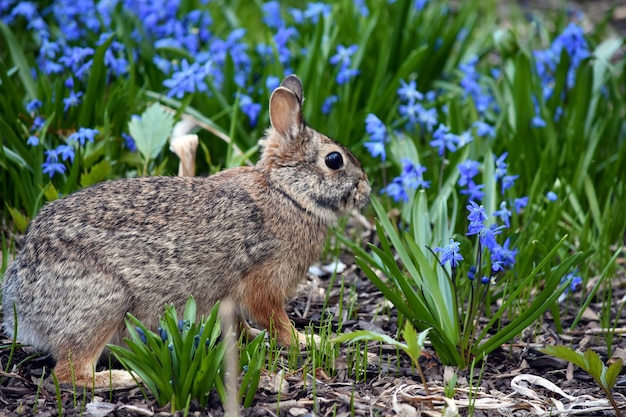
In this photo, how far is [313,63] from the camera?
7254 mm

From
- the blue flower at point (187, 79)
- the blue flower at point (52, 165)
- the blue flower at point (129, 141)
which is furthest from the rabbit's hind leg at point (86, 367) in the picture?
the blue flower at point (187, 79)

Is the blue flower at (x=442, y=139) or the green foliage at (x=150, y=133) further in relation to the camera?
the green foliage at (x=150, y=133)

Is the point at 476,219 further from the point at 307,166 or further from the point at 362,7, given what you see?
the point at 362,7

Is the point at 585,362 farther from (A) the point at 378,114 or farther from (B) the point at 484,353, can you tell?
(A) the point at 378,114

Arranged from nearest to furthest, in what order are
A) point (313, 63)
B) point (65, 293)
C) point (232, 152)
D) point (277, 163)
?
1. point (65, 293)
2. point (277, 163)
3. point (232, 152)
4. point (313, 63)

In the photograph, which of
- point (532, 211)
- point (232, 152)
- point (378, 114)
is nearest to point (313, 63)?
point (378, 114)

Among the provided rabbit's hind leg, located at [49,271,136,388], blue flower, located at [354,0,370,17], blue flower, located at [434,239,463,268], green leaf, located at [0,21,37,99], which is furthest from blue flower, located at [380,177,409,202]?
blue flower, located at [354,0,370,17]

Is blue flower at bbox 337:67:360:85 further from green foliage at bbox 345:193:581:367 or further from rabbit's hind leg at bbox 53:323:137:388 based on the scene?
rabbit's hind leg at bbox 53:323:137:388

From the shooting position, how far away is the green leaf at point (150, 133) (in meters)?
6.08

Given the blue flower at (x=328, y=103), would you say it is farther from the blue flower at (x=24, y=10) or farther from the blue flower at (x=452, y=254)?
the blue flower at (x=452, y=254)

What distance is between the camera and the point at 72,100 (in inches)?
246

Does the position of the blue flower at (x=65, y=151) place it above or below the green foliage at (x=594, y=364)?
above

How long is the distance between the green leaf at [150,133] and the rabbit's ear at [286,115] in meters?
1.24

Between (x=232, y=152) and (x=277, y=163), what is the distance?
59.3 inches
